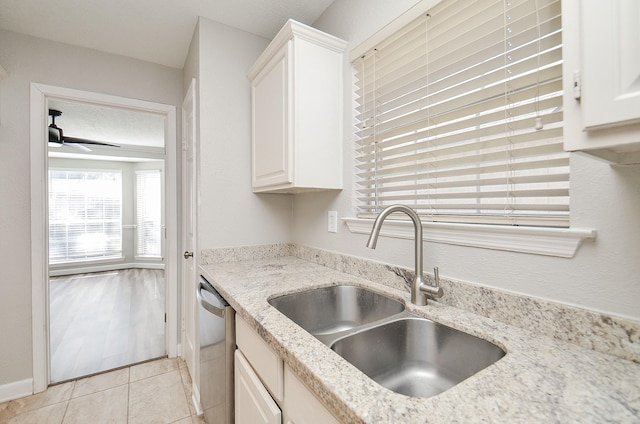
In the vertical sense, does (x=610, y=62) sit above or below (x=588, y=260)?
above

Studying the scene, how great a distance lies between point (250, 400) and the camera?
100 cm

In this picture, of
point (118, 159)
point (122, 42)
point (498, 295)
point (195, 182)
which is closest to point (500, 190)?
point (498, 295)

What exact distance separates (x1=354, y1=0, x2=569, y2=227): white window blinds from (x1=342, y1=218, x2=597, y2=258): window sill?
1.6 inches

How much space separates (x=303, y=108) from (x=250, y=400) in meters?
1.28

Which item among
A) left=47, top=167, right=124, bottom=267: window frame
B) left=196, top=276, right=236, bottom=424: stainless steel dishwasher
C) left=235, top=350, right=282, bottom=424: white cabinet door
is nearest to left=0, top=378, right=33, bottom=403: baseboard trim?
left=196, top=276, right=236, bottom=424: stainless steel dishwasher

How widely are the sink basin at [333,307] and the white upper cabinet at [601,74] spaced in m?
A: 0.84

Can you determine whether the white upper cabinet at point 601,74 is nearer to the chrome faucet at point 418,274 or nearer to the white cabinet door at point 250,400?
the chrome faucet at point 418,274

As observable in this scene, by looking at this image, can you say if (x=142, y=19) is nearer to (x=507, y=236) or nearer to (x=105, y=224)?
(x=507, y=236)

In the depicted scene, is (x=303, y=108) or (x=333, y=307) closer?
(x=333, y=307)

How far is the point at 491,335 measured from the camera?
78cm

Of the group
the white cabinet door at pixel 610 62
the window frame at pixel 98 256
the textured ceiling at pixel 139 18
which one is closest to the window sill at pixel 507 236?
Answer: the white cabinet door at pixel 610 62

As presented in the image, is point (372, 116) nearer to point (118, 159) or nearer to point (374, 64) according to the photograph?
point (374, 64)

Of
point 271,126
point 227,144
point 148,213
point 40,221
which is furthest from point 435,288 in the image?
point 148,213

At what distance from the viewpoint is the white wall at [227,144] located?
1766 millimetres
